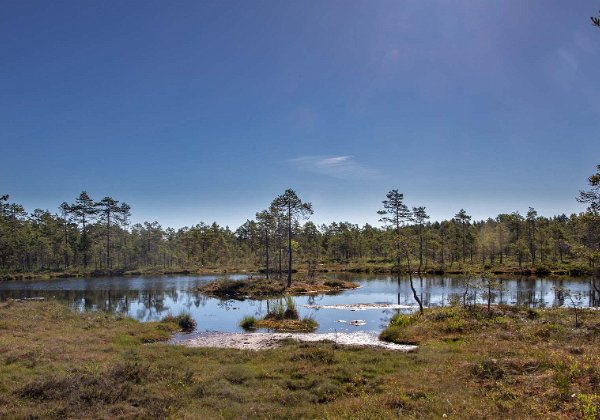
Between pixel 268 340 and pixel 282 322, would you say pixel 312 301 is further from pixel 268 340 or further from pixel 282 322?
pixel 268 340

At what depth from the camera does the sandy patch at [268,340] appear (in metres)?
24.8

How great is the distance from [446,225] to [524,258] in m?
33.4

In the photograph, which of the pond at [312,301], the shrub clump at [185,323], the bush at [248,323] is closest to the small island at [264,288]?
the pond at [312,301]

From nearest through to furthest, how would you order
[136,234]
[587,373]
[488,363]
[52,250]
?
[587,373] < [488,363] < [52,250] < [136,234]

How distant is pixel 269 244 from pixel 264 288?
45.9 m

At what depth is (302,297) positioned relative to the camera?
5556 centimetres

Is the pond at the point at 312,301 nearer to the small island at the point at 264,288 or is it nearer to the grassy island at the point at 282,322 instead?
the grassy island at the point at 282,322

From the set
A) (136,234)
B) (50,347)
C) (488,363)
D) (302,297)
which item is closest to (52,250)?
(136,234)

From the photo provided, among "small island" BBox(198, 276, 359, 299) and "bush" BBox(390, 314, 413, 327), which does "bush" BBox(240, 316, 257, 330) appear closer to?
"bush" BBox(390, 314, 413, 327)

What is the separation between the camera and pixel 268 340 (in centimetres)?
2658

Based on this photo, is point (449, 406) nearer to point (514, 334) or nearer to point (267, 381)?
point (267, 381)

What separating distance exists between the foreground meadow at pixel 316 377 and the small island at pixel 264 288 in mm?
32684

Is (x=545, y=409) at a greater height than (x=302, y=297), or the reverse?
(x=545, y=409)

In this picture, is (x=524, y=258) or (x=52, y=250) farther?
(x=52, y=250)
